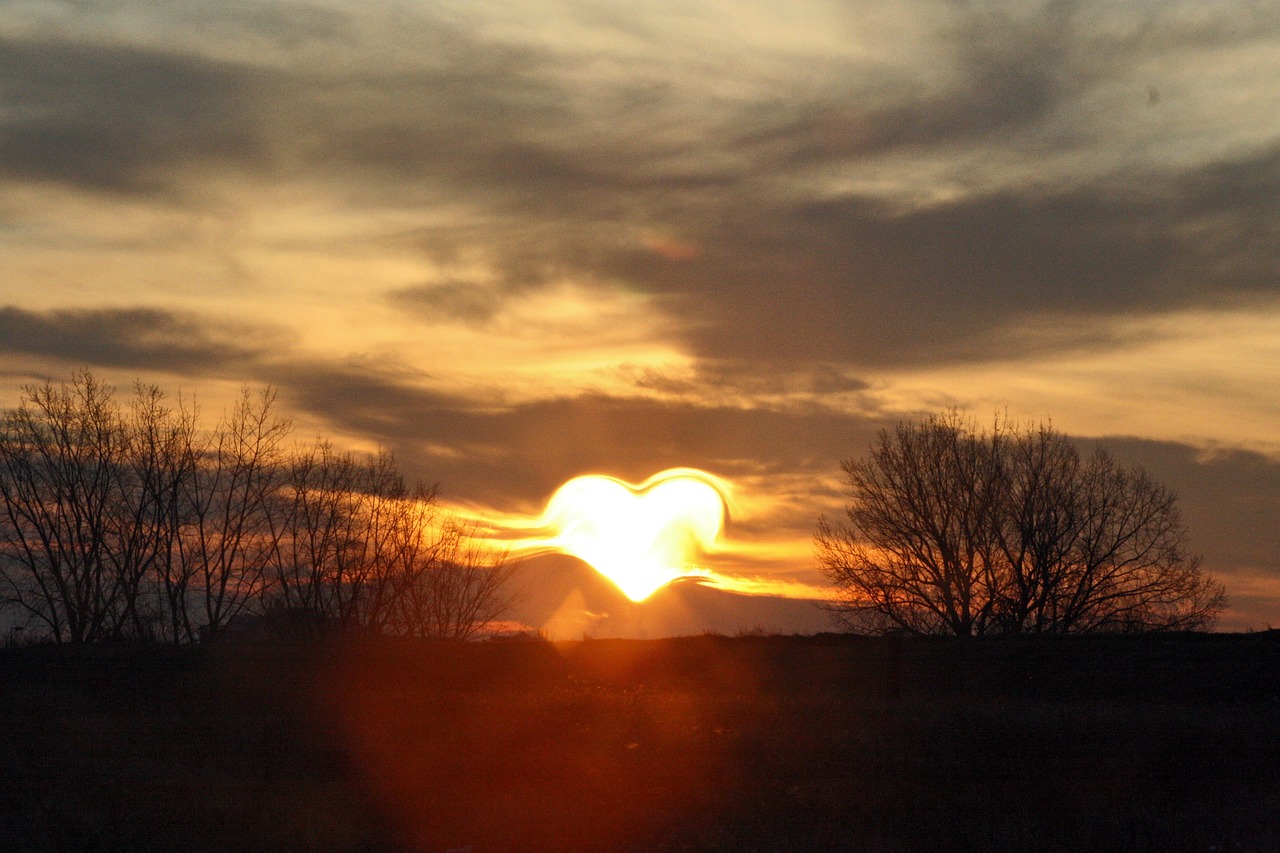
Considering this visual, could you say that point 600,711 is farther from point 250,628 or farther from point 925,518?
point 250,628

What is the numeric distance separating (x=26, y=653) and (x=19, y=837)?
25859mm

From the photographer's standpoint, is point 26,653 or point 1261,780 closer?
point 1261,780

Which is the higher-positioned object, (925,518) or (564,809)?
(925,518)

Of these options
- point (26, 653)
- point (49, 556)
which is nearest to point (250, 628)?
point (49, 556)

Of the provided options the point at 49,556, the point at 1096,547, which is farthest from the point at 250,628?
the point at 1096,547

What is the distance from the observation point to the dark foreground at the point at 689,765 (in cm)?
1299

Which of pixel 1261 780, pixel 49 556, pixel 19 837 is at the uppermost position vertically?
pixel 49 556

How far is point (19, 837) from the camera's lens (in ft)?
42.5

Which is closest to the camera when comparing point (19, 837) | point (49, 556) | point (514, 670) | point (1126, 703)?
point (19, 837)

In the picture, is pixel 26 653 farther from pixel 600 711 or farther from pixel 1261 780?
pixel 1261 780

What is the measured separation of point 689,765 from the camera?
1609 centimetres

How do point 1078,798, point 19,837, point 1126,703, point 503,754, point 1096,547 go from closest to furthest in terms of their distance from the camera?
point 19,837 → point 1078,798 → point 503,754 → point 1126,703 → point 1096,547

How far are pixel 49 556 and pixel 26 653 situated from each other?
19812mm

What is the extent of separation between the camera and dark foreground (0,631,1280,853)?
42.6ft
